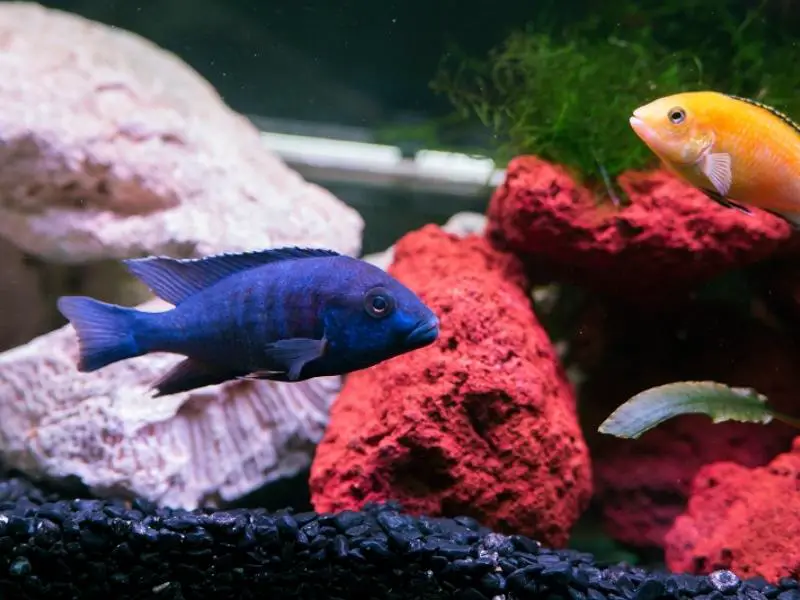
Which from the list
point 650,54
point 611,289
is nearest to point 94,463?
point 611,289

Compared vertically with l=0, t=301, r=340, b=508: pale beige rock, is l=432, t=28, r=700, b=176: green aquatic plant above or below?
above

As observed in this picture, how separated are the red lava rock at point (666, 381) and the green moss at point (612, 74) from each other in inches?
32.0

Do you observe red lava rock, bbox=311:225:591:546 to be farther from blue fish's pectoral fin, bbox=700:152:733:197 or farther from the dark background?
the dark background

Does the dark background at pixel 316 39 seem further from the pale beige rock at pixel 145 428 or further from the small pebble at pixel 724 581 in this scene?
the small pebble at pixel 724 581

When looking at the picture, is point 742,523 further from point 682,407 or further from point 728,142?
point 728,142

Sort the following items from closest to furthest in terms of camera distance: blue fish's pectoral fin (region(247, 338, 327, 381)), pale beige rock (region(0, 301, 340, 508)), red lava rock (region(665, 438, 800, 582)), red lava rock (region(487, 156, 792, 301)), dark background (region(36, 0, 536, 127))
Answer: blue fish's pectoral fin (region(247, 338, 327, 381)) < red lava rock (region(665, 438, 800, 582)) < pale beige rock (region(0, 301, 340, 508)) < red lava rock (region(487, 156, 792, 301)) < dark background (region(36, 0, 536, 127))

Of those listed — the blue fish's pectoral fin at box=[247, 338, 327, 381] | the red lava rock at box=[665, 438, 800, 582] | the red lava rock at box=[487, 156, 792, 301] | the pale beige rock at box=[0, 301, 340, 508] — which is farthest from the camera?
the red lava rock at box=[487, 156, 792, 301]

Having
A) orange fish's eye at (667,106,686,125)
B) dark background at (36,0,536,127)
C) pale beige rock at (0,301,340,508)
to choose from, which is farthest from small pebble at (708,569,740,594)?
A: dark background at (36,0,536,127)

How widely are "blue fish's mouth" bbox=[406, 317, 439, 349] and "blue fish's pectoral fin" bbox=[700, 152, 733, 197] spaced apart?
0.89 m

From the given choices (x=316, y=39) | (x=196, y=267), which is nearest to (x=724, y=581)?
(x=196, y=267)

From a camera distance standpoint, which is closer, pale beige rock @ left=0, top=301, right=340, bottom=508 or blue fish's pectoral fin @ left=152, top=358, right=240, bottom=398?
blue fish's pectoral fin @ left=152, top=358, right=240, bottom=398

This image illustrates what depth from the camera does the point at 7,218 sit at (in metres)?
3.08

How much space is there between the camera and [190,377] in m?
1.77

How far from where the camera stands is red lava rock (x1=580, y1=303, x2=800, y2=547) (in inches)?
120
